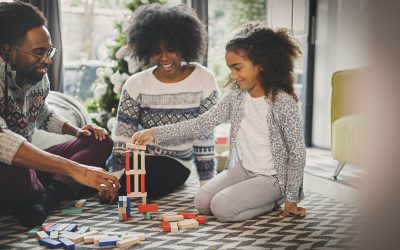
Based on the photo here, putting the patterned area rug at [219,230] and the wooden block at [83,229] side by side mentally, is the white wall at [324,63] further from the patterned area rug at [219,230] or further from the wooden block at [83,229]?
the wooden block at [83,229]

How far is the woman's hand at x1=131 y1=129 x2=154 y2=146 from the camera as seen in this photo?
203cm

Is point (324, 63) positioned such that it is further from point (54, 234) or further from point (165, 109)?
point (54, 234)

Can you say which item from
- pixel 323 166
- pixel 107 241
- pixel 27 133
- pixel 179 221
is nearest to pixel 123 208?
pixel 179 221

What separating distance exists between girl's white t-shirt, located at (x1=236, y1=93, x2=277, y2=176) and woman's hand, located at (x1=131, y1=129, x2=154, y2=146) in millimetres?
377

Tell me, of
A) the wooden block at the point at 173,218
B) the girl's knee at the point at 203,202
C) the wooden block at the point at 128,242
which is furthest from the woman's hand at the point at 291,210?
the wooden block at the point at 128,242

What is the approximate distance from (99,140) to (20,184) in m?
0.56

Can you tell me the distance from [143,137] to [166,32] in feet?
1.98

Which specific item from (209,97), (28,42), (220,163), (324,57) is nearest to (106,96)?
(220,163)

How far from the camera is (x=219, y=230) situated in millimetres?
1797

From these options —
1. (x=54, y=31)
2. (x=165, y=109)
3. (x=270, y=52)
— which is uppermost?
(x=54, y=31)

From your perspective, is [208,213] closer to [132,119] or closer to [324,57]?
[132,119]

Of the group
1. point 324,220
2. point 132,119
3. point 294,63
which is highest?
point 294,63

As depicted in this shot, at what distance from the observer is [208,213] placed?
6.67 feet

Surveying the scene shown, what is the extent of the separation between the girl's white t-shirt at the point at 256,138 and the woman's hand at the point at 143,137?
1.24ft
